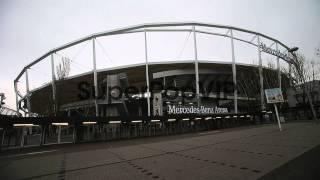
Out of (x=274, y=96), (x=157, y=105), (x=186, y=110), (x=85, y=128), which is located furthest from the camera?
(x=157, y=105)

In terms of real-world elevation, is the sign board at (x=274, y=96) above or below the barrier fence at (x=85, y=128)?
above

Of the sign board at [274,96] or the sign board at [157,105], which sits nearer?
the sign board at [274,96]

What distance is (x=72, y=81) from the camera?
58.0m

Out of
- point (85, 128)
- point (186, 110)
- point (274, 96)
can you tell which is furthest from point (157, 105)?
point (274, 96)

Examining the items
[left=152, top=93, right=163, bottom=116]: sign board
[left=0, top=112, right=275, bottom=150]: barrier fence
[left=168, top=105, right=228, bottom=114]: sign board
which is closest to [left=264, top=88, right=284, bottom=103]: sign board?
[left=0, top=112, right=275, bottom=150]: barrier fence

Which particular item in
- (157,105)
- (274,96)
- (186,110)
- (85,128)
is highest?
(274,96)

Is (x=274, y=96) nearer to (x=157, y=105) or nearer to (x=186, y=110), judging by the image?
(x=186, y=110)

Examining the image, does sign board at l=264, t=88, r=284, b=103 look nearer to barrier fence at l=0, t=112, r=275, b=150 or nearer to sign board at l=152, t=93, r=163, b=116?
barrier fence at l=0, t=112, r=275, b=150

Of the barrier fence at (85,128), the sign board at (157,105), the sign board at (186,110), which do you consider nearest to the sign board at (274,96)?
the barrier fence at (85,128)

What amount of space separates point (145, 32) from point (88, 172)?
1795 inches

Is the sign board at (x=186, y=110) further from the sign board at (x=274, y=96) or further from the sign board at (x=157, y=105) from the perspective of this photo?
the sign board at (x=274, y=96)

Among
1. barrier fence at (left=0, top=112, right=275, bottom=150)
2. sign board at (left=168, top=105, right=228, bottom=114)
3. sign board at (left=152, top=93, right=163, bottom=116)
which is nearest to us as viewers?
barrier fence at (left=0, top=112, right=275, bottom=150)

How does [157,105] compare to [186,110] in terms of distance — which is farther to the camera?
[157,105]

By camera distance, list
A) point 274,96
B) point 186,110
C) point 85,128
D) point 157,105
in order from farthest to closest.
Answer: point 157,105 → point 186,110 → point 85,128 → point 274,96
